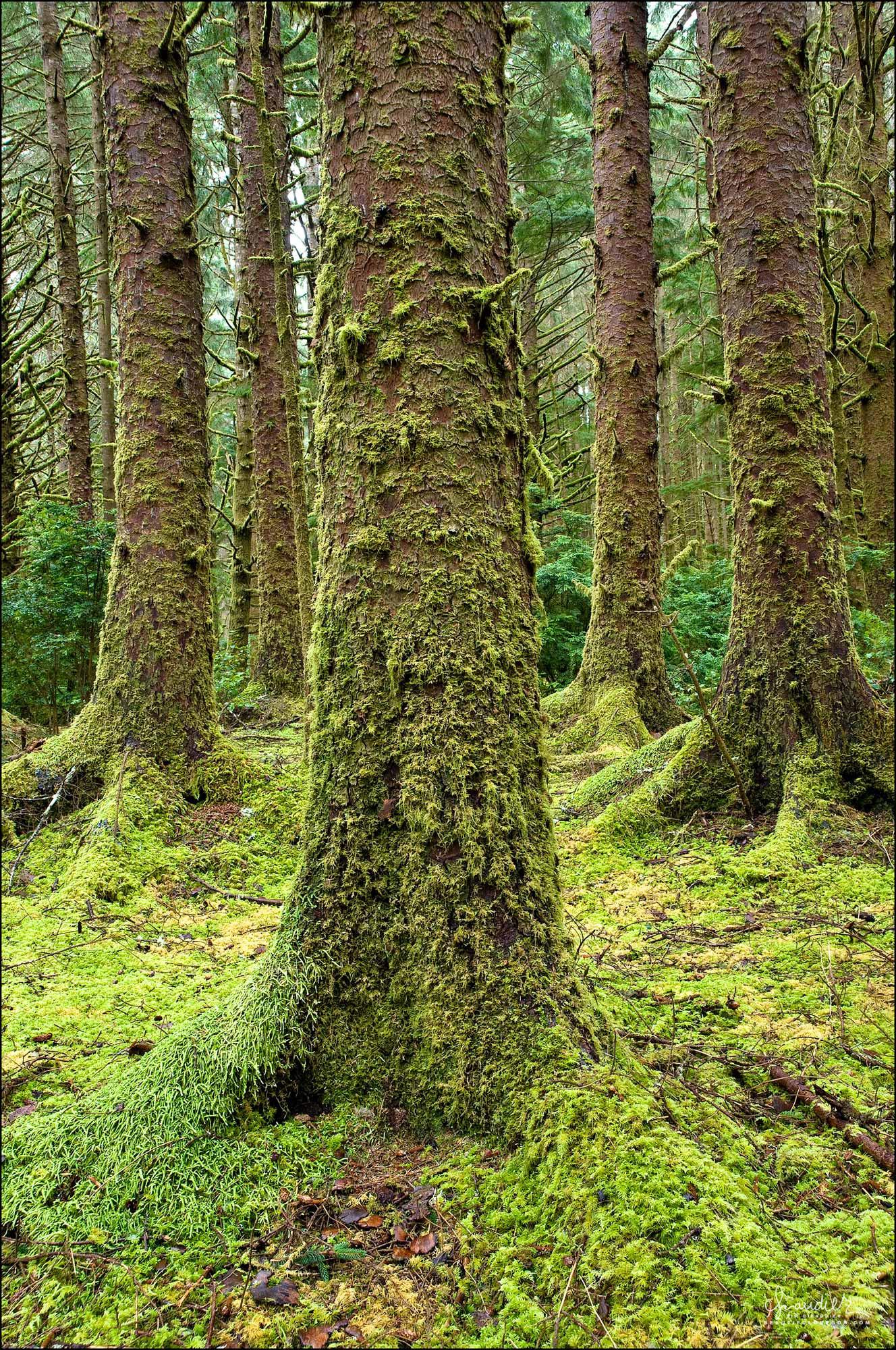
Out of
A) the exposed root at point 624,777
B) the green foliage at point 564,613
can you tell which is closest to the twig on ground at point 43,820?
the exposed root at point 624,777

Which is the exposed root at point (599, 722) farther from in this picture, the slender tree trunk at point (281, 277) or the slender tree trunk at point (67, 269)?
the slender tree trunk at point (67, 269)

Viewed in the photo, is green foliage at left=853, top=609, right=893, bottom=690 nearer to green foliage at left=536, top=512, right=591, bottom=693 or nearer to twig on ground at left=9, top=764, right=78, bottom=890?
green foliage at left=536, top=512, right=591, bottom=693

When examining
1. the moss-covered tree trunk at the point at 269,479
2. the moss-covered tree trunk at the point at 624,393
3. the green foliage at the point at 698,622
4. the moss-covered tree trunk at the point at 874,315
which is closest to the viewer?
the moss-covered tree trunk at the point at 624,393

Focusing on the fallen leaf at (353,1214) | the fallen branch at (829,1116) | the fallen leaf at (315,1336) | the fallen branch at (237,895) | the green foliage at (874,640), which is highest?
the green foliage at (874,640)

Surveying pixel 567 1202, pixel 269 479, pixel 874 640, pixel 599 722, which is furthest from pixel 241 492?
pixel 567 1202

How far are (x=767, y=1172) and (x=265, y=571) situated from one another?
872cm

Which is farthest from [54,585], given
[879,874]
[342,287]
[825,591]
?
[879,874]

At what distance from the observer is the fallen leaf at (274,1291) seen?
5.99 feet

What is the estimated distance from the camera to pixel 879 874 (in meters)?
3.81

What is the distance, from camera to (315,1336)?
5.68 feet

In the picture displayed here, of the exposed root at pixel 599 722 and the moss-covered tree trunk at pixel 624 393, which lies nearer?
the exposed root at pixel 599 722

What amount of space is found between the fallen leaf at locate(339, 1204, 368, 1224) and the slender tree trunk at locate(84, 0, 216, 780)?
367cm

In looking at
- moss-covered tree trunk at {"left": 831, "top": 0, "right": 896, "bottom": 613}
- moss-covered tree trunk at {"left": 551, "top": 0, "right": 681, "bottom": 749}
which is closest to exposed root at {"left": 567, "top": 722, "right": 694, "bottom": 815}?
moss-covered tree trunk at {"left": 551, "top": 0, "right": 681, "bottom": 749}

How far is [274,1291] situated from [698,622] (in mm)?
9500
